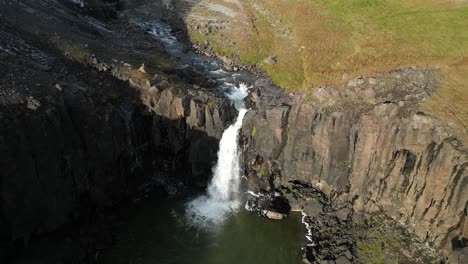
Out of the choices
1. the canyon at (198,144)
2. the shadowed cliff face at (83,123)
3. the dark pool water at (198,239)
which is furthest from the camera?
the dark pool water at (198,239)

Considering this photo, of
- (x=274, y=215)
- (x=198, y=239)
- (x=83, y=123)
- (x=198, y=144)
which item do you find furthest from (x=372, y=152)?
(x=83, y=123)

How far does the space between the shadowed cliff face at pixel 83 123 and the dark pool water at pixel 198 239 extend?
12.7ft

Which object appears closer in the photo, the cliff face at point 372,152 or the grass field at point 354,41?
the cliff face at point 372,152

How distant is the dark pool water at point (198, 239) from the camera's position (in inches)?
1510

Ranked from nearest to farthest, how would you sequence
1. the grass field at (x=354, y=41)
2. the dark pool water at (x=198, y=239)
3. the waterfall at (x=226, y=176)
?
the dark pool water at (x=198, y=239) → the waterfall at (x=226, y=176) → the grass field at (x=354, y=41)

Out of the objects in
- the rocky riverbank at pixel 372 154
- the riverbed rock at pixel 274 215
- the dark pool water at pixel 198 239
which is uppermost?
the rocky riverbank at pixel 372 154

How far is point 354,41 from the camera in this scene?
58.4 metres

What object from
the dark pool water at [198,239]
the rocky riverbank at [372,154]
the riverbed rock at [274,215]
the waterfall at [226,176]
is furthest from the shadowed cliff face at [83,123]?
the riverbed rock at [274,215]

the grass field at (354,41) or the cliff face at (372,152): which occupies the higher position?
the grass field at (354,41)

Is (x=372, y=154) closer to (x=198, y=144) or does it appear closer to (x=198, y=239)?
(x=198, y=144)

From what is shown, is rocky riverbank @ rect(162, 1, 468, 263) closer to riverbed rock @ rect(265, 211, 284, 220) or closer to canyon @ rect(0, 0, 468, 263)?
canyon @ rect(0, 0, 468, 263)

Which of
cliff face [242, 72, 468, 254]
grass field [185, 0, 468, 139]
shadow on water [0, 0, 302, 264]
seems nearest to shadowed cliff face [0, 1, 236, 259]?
shadow on water [0, 0, 302, 264]

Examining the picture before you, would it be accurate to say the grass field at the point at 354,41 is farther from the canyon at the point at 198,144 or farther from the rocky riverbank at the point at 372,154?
the canyon at the point at 198,144

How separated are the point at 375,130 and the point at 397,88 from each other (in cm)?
658
